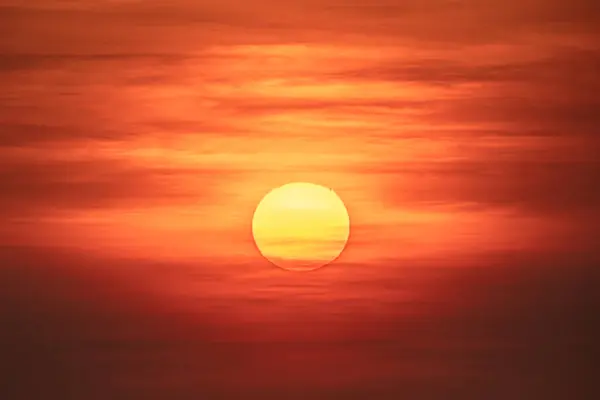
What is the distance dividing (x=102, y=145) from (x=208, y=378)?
316 mm

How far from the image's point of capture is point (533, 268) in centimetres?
101

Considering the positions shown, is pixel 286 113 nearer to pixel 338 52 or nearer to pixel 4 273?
pixel 338 52

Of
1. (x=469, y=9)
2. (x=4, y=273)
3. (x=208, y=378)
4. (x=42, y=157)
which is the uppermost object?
(x=469, y=9)

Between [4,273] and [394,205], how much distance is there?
1.62 feet

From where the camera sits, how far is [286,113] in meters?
1.00

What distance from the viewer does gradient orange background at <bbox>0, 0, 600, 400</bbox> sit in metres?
1.00

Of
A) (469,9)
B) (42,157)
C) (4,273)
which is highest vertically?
(469,9)

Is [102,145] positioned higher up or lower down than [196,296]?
higher up

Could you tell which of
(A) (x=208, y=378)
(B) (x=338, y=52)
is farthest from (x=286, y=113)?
(A) (x=208, y=378)

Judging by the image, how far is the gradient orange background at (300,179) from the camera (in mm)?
1001

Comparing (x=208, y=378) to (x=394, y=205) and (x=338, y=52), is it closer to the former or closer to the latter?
(x=394, y=205)

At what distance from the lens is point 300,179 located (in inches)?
39.9

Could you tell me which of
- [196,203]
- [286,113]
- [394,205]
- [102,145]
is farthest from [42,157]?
[394,205]

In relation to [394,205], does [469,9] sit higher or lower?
higher
